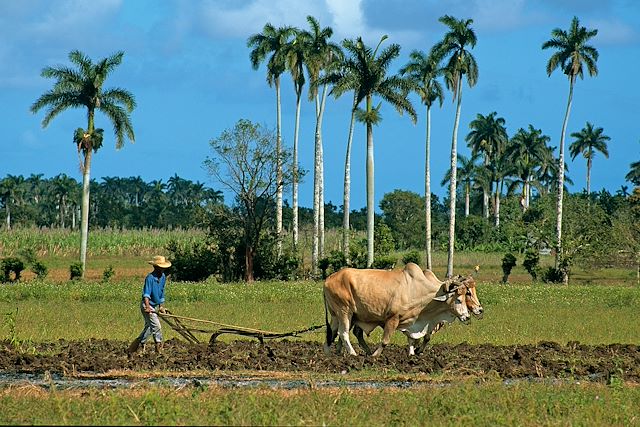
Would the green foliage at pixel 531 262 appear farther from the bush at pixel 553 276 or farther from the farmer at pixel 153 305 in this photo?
the farmer at pixel 153 305

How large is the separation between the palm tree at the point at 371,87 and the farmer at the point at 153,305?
34.1 metres

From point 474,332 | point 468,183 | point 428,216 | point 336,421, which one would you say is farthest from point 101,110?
point 468,183

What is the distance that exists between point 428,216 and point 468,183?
47.3 metres

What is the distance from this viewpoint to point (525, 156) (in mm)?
108688

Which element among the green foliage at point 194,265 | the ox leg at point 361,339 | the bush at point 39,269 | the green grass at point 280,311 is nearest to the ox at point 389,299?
the ox leg at point 361,339

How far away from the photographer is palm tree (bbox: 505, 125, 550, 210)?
346 feet

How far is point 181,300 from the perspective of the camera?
37031mm

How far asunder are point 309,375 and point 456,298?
374 cm

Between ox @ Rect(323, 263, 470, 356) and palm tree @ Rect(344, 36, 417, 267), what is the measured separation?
33.2m

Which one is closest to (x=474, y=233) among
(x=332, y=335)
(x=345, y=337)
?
(x=332, y=335)

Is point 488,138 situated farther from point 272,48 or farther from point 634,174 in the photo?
point 272,48

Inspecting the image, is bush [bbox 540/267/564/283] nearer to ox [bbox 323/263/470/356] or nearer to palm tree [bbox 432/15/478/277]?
palm tree [bbox 432/15/478/277]

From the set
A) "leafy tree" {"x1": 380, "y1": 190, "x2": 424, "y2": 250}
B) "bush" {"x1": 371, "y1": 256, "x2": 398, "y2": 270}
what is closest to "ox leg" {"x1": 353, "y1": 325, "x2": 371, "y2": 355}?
"bush" {"x1": 371, "y1": 256, "x2": 398, "y2": 270}

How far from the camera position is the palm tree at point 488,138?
4284 inches
